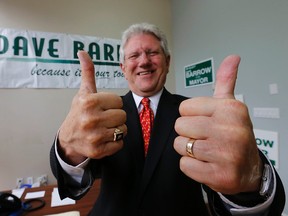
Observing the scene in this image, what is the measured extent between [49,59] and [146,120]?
2.06 m

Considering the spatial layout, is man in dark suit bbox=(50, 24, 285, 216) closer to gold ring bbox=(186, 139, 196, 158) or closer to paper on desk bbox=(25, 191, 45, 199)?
gold ring bbox=(186, 139, 196, 158)

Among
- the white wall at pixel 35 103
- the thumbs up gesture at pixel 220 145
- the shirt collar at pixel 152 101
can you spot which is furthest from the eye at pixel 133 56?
the white wall at pixel 35 103

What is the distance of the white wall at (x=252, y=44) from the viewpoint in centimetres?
164

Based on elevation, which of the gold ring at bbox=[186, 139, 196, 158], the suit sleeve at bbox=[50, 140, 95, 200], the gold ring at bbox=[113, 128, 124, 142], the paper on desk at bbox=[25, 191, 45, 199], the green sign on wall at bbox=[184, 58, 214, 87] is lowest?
the paper on desk at bbox=[25, 191, 45, 199]

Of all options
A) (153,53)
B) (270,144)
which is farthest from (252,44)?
(153,53)

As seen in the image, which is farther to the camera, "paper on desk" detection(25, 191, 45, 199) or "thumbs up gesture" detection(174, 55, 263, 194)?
"paper on desk" detection(25, 191, 45, 199)

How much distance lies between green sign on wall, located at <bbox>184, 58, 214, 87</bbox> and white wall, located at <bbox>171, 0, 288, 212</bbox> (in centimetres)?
8

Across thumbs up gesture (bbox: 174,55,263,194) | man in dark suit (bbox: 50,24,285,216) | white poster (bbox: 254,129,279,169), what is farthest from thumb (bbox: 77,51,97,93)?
white poster (bbox: 254,129,279,169)

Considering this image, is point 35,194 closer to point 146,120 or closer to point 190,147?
point 146,120

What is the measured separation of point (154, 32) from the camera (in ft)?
3.44

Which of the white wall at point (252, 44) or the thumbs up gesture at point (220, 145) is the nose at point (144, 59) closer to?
the thumbs up gesture at point (220, 145)

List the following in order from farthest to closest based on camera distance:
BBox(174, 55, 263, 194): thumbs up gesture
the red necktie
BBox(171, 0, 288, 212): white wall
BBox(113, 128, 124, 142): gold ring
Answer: BBox(171, 0, 288, 212): white wall → the red necktie → BBox(113, 128, 124, 142): gold ring → BBox(174, 55, 263, 194): thumbs up gesture

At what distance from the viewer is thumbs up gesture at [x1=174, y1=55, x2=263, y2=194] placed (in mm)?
394

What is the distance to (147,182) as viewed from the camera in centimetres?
77
